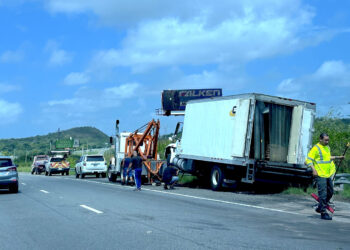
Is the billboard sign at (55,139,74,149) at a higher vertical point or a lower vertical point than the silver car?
higher

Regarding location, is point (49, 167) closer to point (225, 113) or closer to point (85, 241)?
point (225, 113)

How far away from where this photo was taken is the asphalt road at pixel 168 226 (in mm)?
7848

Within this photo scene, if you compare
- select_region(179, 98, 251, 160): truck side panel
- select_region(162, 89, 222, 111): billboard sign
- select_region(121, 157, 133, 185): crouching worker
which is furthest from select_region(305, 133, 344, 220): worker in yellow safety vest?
select_region(162, 89, 222, 111): billboard sign

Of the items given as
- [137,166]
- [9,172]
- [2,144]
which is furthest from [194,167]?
[2,144]

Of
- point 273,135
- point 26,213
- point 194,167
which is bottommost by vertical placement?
point 26,213

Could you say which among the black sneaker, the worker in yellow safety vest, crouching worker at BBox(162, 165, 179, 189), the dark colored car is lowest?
the dark colored car

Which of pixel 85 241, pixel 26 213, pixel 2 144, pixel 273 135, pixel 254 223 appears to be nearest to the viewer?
pixel 85 241

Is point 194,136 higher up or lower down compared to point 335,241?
higher up

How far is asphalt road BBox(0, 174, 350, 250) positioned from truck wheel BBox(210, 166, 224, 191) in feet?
17.3

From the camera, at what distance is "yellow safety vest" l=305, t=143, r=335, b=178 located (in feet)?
36.6

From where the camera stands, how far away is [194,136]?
22031mm

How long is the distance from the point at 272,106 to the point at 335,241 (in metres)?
11.1

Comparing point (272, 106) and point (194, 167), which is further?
point (194, 167)

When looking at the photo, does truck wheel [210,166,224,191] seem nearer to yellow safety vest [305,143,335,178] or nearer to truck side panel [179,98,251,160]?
truck side panel [179,98,251,160]
